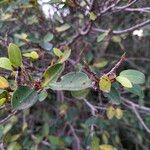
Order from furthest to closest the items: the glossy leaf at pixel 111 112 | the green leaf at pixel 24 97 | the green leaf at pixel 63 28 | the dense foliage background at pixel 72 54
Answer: the green leaf at pixel 63 28 → the glossy leaf at pixel 111 112 → the dense foliage background at pixel 72 54 → the green leaf at pixel 24 97

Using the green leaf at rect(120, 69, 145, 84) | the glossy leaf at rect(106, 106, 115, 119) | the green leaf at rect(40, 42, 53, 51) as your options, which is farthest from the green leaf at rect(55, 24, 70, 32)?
the green leaf at rect(120, 69, 145, 84)

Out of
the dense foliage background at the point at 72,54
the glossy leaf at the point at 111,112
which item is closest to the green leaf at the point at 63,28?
the dense foliage background at the point at 72,54

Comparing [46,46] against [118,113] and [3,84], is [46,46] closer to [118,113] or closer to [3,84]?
[118,113]

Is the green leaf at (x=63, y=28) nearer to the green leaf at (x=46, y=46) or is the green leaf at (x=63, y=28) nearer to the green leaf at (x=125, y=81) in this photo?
the green leaf at (x=46, y=46)

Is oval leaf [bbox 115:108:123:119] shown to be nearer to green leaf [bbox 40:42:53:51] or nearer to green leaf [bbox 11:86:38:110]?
green leaf [bbox 40:42:53:51]

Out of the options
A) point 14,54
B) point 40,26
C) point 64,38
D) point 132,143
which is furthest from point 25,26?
point 132,143

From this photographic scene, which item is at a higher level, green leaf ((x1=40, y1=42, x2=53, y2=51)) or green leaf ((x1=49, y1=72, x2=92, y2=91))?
green leaf ((x1=40, y1=42, x2=53, y2=51))
